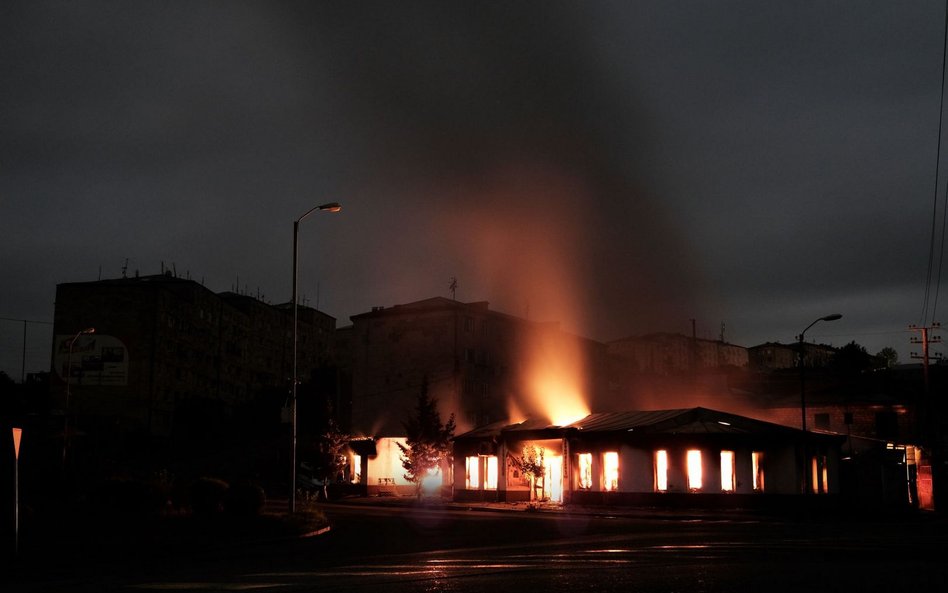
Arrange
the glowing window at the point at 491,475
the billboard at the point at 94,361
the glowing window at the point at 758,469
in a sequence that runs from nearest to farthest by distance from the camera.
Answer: the glowing window at the point at 758,469
the glowing window at the point at 491,475
the billboard at the point at 94,361

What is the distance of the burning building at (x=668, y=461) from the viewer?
42.1 meters

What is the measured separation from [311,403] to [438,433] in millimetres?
50117

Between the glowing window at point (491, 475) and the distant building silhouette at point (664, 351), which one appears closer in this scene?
the glowing window at point (491, 475)

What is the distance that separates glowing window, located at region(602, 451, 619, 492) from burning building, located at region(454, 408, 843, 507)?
50 millimetres

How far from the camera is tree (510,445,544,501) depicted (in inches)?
1884

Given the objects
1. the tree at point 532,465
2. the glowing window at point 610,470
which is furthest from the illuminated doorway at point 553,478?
the glowing window at point 610,470

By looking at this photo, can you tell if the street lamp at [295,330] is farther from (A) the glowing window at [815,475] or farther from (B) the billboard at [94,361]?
(B) the billboard at [94,361]

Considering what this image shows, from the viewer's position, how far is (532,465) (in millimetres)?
47750

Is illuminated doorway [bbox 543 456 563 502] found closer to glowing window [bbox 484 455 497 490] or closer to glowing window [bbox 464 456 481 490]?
glowing window [bbox 484 455 497 490]

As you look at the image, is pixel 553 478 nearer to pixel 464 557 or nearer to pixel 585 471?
pixel 585 471

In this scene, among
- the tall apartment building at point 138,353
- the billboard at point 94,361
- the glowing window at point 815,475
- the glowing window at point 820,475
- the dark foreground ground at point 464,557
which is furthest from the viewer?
the tall apartment building at point 138,353

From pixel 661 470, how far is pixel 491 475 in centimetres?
1231

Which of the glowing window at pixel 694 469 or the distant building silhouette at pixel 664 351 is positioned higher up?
the distant building silhouette at pixel 664 351

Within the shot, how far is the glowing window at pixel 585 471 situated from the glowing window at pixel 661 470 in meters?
3.87
